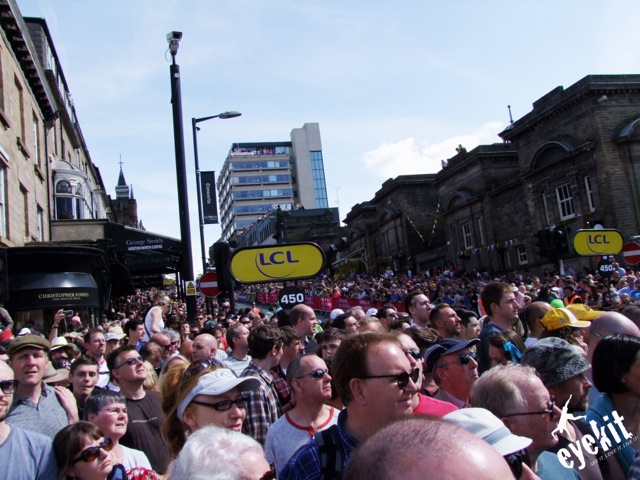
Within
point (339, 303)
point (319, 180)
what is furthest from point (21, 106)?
point (319, 180)

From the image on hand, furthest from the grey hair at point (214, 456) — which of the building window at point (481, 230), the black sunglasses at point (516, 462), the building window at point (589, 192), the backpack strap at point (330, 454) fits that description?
the building window at point (481, 230)

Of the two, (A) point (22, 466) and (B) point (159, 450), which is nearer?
(A) point (22, 466)

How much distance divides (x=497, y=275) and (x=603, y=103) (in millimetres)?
12904

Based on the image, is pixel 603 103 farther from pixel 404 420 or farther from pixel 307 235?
pixel 307 235

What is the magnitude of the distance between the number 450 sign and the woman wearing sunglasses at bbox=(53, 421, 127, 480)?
5.48m

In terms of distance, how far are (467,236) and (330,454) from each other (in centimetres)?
4076

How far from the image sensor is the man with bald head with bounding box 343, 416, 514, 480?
46.5 inches

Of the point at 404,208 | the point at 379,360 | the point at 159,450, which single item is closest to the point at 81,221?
the point at 159,450

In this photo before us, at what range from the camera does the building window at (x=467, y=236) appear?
41375mm

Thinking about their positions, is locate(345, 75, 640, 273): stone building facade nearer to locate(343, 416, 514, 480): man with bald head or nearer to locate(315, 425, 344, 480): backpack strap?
locate(315, 425, 344, 480): backpack strap

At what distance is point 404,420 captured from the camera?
4.43 ft

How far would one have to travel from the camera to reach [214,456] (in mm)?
2391

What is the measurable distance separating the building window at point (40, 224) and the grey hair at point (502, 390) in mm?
20828

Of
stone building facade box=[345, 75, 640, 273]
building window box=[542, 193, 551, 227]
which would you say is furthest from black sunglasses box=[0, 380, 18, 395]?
building window box=[542, 193, 551, 227]
